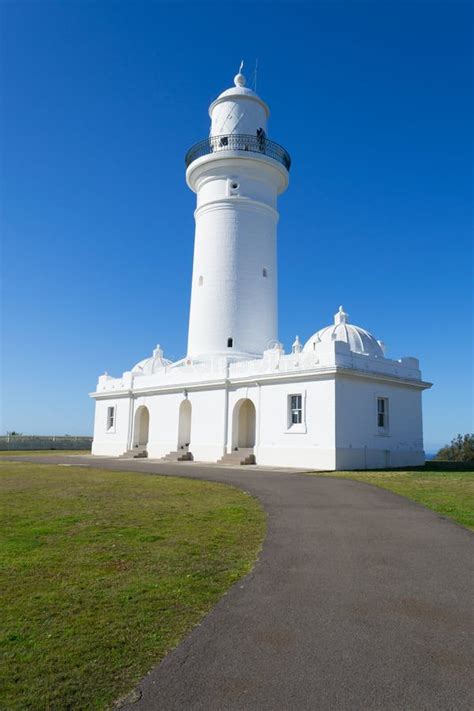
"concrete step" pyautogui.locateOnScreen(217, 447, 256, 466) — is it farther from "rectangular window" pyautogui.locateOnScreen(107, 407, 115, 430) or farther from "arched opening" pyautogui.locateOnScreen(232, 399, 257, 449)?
"rectangular window" pyautogui.locateOnScreen(107, 407, 115, 430)

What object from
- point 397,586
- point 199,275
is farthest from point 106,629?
point 199,275

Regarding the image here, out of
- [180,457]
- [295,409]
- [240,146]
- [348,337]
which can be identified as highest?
[240,146]

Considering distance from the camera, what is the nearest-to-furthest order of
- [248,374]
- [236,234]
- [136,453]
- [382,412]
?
[382,412] → [248,374] → [236,234] → [136,453]

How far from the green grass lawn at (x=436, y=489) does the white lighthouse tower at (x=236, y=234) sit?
37.2ft

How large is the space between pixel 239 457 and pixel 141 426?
9.87m

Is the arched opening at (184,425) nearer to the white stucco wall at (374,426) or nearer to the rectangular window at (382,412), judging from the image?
the white stucco wall at (374,426)

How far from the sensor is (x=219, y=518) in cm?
955

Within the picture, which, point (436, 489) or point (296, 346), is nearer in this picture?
point (436, 489)

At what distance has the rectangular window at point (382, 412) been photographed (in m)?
23.4

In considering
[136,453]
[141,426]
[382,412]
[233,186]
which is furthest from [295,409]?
[233,186]

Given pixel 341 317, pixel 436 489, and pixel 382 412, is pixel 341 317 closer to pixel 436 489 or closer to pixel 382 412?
pixel 382 412

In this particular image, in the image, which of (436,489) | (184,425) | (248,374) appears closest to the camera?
(436,489)

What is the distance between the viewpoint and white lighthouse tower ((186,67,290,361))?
28.5 metres

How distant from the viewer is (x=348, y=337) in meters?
24.0
